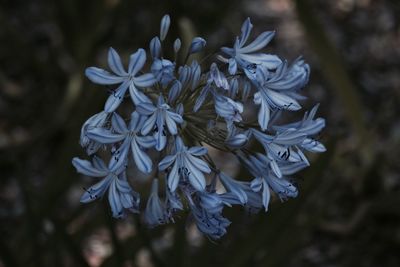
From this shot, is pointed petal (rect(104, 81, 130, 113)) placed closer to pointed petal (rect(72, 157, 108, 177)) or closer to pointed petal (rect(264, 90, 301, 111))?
pointed petal (rect(72, 157, 108, 177))

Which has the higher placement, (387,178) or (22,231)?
(22,231)

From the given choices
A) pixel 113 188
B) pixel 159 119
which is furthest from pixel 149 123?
pixel 113 188

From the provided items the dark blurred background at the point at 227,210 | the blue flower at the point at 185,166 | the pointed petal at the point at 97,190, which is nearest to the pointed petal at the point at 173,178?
the blue flower at the point at 185,166

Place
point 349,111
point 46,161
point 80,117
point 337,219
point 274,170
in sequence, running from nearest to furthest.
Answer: point 274,170 < point 80,117 < point 349,111 < point 337,219 < point 46,161

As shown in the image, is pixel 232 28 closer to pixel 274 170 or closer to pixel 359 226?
pixel 359 226

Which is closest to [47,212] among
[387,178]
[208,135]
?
[208,135]

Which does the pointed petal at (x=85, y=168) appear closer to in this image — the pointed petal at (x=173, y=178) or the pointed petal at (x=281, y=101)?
A: the pointed petal at (x=173, y=178)
